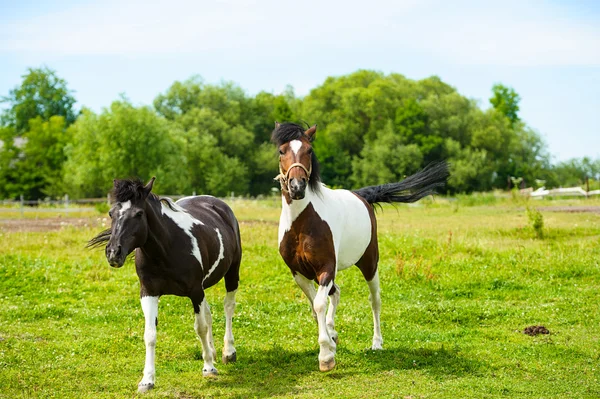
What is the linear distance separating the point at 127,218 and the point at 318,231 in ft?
7.15

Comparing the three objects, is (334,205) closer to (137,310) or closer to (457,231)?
(137,310)

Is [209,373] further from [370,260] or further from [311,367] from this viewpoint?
[370,260]

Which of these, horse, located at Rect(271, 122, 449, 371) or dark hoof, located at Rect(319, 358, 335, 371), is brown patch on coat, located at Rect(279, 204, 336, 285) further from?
dark hoof, located at Rect(319, 358, 335, 371)

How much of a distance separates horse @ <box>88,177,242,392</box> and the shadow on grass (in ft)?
1.30

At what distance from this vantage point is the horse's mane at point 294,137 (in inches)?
277

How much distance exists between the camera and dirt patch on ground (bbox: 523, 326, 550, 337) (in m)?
8.58

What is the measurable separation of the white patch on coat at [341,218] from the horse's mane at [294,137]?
4.2 inches

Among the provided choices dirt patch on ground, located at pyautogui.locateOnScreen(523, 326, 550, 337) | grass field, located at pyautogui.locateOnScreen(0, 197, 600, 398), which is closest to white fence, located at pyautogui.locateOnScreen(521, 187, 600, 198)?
grass field, located at pyautogui.locateOnScreen(0, 197, 600, 398)

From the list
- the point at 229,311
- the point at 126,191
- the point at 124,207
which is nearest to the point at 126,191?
the point at 126,191

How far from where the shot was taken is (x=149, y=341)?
6316 millimetres

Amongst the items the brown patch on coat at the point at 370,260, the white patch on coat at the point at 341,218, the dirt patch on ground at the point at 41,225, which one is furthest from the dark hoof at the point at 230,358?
the dirt patch on ground at the point at 41,225

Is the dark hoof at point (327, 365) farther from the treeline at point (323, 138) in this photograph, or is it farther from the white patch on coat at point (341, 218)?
the treeline at point (323, 138)

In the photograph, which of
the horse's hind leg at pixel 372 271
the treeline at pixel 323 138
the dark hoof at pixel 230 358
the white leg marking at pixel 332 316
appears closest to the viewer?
the white leg marking at pixel 332 316

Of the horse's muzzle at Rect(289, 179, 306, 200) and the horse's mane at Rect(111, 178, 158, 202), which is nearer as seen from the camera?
the horse's mane at Rect(111, 178, 158, 202)
